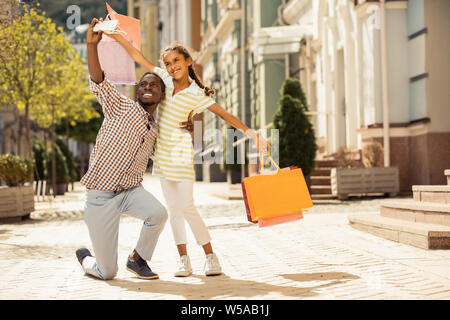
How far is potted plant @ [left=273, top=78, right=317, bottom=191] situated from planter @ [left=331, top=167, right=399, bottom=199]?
2.94 feet

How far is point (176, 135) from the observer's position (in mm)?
5066

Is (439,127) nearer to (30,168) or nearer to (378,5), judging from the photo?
(378,5)

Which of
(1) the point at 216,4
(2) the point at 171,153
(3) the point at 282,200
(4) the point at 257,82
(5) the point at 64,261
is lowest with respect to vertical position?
(5) the point at 64,261

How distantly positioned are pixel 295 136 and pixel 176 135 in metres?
11.4

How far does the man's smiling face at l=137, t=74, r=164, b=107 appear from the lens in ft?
16.4

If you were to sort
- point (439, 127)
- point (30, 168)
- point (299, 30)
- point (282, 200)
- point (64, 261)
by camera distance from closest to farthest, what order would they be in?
point (282, 200) < point (64, 261) < point (30, 168) < point (439, 127) < point (299, 30)

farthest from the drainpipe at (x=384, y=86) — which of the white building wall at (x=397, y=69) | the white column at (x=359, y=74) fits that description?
the white column at (x=359, y=74)

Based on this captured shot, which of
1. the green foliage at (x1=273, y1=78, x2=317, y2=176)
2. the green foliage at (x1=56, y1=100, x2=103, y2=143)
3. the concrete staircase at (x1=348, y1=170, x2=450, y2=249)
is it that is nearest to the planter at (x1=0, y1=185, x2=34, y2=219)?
the concrete staircase at (x1=348, y1=170, x2=450, y2=249)

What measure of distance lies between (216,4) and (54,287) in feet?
119

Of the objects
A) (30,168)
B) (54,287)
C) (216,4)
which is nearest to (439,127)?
(30,168)

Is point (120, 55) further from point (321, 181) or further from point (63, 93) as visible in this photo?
point (63, 93)

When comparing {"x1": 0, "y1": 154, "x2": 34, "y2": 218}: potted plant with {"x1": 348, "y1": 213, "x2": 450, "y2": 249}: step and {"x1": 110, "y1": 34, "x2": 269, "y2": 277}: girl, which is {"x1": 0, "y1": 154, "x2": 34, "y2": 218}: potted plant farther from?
{"x1": 110, "y1": 34, "x2": 269, "y2": 277}: girl

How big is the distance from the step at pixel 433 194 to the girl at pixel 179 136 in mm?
3277
